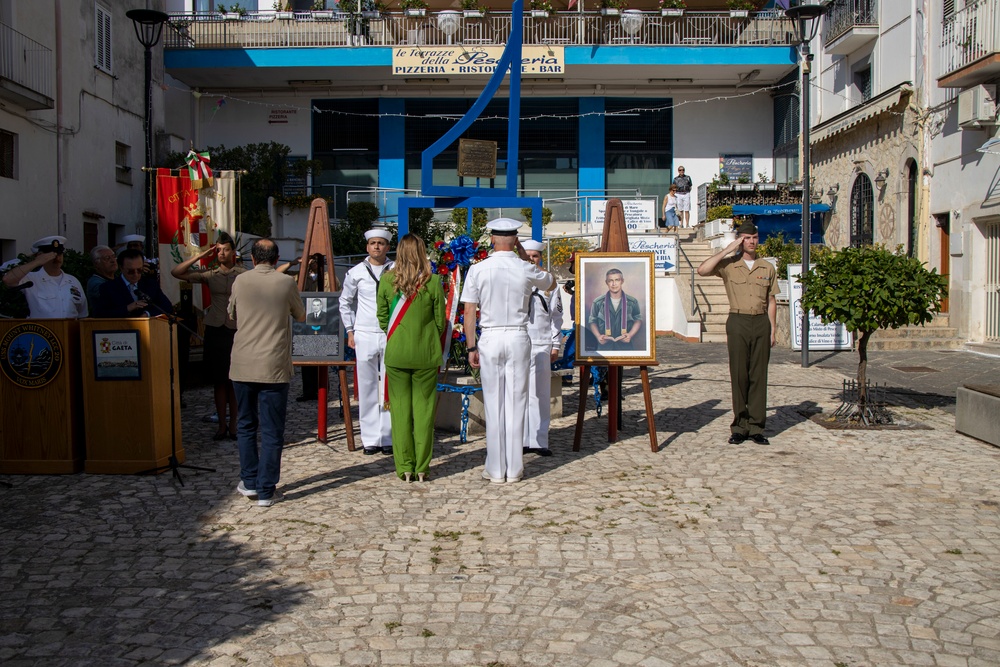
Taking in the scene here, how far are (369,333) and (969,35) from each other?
47.7 feet

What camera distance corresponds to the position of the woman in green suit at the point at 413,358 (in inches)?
276

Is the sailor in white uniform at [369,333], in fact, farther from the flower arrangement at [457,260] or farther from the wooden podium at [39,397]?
the wooden podium at [39,397]

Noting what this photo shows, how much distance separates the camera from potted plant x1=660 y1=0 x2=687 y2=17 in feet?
92.2

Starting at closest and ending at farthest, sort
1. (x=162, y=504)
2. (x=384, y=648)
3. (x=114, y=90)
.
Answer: (x=384, y=648) < (x=162, y=504) < (x=114, y=90)

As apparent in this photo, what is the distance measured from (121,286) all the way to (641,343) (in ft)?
15.4

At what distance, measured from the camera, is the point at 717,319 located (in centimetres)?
1988

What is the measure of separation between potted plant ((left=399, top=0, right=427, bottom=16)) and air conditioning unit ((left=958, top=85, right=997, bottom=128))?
1613 cm

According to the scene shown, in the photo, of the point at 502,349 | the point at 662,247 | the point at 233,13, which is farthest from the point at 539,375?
the point at 233,13

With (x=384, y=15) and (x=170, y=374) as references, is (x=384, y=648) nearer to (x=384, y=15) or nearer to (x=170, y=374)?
(x=170, y=374)

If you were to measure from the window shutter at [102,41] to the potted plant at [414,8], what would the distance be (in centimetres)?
875

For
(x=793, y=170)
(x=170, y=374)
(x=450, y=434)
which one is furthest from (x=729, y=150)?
(x=170, y=374)

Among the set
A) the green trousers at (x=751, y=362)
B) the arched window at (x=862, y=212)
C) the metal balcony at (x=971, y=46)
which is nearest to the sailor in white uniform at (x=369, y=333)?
the green trousers at (x=751, y=362)

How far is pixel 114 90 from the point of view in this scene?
74.8ft

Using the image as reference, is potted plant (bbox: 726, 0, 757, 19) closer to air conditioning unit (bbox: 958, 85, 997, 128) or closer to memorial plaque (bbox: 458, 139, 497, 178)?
air conditioning unit (bbox: 958, 85, 997, 128)
